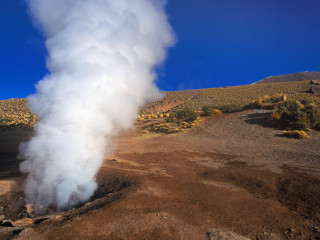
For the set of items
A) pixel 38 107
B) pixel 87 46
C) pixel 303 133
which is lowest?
pixel 303 133

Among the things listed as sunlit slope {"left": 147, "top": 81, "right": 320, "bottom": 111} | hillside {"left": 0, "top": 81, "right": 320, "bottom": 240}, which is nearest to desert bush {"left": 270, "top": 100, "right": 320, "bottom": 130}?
hillside {"left": 0, "top": 81, "right": 320, "bottom": 240}

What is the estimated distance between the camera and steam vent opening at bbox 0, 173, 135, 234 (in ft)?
11.2

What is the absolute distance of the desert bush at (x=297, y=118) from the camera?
40.1 ft

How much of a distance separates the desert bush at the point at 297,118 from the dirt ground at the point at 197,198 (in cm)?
251

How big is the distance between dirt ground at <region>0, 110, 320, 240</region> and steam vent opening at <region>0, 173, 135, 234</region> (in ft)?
0.09

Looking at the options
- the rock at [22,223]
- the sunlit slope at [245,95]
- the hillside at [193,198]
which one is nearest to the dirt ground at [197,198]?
the hillside at [193,198]

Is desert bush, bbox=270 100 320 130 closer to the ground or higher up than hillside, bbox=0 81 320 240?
higher up

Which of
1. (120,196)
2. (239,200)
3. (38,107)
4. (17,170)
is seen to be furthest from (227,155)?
(17,170)

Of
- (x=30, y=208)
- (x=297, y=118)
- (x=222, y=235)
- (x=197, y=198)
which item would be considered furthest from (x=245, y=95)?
(x=30, y=208)

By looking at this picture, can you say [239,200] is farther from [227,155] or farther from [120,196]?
[227,155]

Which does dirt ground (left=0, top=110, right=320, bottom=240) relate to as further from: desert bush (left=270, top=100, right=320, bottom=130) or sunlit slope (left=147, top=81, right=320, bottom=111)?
sunlit slope (left=147, top=81, right=320, bottom=111)

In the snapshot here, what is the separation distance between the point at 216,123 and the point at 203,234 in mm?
13875

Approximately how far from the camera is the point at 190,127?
16000mm

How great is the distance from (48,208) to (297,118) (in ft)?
52.2
